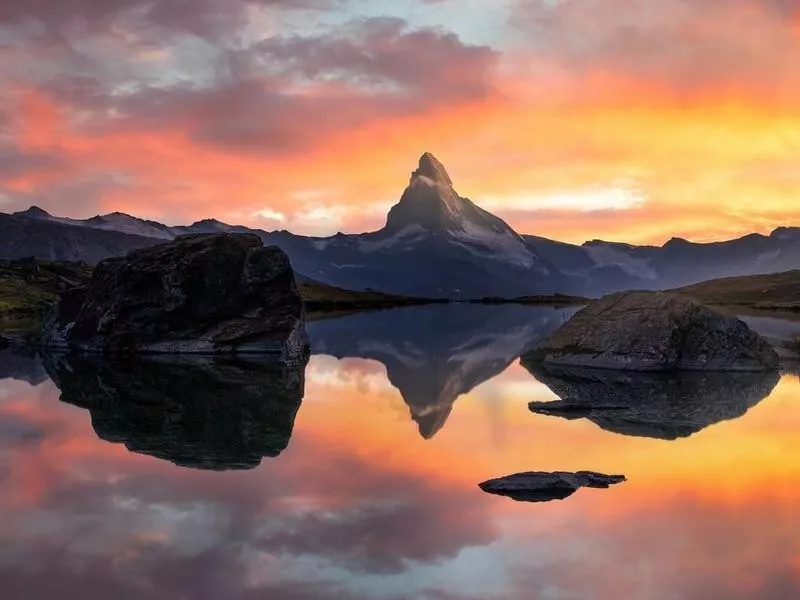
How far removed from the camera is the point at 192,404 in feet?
121

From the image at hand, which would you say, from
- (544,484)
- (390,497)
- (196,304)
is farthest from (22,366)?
(544,484)

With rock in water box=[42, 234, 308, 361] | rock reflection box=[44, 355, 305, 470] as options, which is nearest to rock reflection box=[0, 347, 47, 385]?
rock reflection box=[44, 355, 305, 470]

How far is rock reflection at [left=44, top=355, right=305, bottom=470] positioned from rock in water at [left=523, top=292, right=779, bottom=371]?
1969 cm

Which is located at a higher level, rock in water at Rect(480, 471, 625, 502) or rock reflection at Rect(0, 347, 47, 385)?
rock reflection at Rect(0, 347, 47, 385)

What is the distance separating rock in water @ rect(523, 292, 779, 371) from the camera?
48562 mm

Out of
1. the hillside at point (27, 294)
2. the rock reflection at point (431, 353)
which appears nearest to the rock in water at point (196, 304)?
the rock reflection at point (431, 353)

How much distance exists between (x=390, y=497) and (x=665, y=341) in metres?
33.8

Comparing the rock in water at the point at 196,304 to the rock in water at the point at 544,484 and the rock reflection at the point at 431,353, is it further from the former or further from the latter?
the rock in water at the point at 544,484

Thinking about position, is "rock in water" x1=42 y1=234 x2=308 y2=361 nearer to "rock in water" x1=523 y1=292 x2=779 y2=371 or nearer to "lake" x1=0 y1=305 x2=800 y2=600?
"rock in water" x1=523 y1=292 x2=779 y2=371

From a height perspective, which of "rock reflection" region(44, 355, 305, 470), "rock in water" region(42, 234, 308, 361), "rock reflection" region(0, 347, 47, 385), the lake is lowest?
the lake

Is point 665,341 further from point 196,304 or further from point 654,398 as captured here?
point 196,304

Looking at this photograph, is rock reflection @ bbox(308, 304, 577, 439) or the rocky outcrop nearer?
the rocky outcrop

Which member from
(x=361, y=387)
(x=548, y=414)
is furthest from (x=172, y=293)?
(x=548, y=414)

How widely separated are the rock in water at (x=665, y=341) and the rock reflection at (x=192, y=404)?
19687 mm
